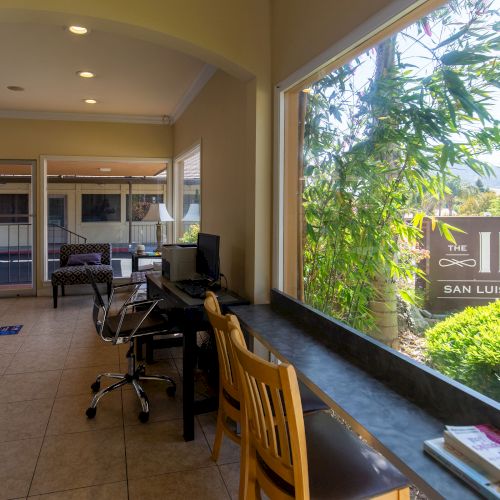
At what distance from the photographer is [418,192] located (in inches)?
64.2

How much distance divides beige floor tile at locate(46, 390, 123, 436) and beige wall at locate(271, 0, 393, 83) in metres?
2.42

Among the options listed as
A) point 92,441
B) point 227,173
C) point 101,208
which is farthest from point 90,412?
point 101,208

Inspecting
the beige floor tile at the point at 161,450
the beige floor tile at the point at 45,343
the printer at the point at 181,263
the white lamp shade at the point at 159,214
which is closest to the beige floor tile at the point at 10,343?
the beige floor tile at the point at 45,343

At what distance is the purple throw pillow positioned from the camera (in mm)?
6242

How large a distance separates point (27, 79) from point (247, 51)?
3206mm

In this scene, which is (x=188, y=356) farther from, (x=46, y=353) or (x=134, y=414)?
(x=46, y=353)

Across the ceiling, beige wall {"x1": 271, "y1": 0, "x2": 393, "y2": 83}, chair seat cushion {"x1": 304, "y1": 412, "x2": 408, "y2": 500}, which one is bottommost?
chair seat cushion {"x1": 304, "y1": 412, "x2": 408, "y2": 500}

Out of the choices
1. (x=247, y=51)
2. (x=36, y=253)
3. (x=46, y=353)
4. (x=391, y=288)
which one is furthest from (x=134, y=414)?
(x=36, y=253)

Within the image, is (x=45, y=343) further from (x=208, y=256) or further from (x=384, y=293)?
(x=384, y=293)

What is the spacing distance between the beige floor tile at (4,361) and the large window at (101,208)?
11.2 ft

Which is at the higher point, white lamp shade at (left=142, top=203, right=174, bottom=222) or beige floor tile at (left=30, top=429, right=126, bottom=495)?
white lamp shade at (left=142, top=203, right=174, bottom=222)

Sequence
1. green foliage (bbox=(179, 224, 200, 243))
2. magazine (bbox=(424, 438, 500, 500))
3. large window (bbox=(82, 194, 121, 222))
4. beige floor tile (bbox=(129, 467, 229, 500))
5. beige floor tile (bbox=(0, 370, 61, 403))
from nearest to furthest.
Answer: magazine (bbox=(424, 438, 500, 500)) < beige floor tile (bbox=(129, 467, 229, 500)) < beige floor tile (bbox=(0, 370, 61, 403)) < green foliage (bbox=(179, 224, 200, 243)) < large window (bbox=(82, 194, 121, 222))

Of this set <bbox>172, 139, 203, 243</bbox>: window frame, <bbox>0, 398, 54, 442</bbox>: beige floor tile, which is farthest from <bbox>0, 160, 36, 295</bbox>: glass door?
<bbox>0, 398, 54, 442</bbox>: beige floor tile

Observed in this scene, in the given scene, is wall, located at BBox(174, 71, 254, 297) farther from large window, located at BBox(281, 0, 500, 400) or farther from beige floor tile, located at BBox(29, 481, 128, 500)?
beige floor tile, located at BBox(29, 481, 128, 500)
